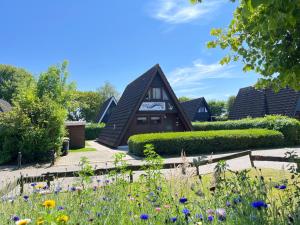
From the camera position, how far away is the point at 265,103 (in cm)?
3097

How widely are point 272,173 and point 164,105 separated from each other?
49.8ft

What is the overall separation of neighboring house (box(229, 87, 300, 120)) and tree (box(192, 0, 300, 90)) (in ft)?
71.4

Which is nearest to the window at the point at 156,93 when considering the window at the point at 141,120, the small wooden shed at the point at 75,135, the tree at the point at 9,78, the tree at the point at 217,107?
the window at the point at 141,120

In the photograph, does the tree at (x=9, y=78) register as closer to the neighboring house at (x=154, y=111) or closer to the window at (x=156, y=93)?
the neighboring house at (x=154, y=111)

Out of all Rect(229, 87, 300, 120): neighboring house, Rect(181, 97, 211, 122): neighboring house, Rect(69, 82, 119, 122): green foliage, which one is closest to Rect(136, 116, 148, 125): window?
Rect(229, 87, 300, 120): neighboring house

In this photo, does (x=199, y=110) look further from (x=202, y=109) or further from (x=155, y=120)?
(x=155, y=120)

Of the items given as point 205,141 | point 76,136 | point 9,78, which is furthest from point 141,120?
point 9,78

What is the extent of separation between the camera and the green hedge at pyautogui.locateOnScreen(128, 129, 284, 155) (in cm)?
1781

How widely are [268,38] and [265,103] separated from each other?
94.2 feet

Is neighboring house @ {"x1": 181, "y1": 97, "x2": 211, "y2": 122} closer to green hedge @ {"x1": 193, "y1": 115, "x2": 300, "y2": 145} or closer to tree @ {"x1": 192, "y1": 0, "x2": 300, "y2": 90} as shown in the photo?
green hedge @ {"x1": 193, "y1": 115, "x2": 300, "y2": 145}

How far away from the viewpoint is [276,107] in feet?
95.0

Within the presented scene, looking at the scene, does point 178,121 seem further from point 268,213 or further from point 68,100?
point 268,213

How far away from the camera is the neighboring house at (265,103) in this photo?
26.9 metres

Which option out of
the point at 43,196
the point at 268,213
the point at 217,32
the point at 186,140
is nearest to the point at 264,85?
the point at 217,32
